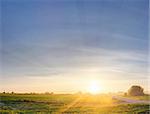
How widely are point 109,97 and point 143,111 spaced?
976cm

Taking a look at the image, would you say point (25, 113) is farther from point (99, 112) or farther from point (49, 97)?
point (49, 97)

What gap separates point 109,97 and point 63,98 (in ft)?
15.2

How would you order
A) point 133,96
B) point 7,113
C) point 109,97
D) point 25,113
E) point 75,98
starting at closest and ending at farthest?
point 7,113
point 25,113
point 75,98
point 109,97
point 133,96

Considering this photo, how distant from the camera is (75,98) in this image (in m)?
19.2

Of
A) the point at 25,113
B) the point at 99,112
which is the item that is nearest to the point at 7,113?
the point at 25,113

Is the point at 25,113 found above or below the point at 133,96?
below

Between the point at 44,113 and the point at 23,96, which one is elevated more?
the point at 23,96

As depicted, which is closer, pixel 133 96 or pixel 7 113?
pixel 7 113

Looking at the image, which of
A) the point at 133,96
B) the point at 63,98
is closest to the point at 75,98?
the point at 63,98

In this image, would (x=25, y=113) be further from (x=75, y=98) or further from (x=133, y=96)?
(x=133, y=96)

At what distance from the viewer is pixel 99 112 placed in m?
12.6

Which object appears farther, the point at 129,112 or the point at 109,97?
the point at 109,97

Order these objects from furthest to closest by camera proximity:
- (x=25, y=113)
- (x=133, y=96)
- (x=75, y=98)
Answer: (x=133, y=96) → (x=75, y=98) → (x=25, y=113)

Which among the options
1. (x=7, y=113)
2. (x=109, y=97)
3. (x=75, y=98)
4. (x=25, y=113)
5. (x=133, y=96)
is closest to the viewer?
(x=7, y=113)
